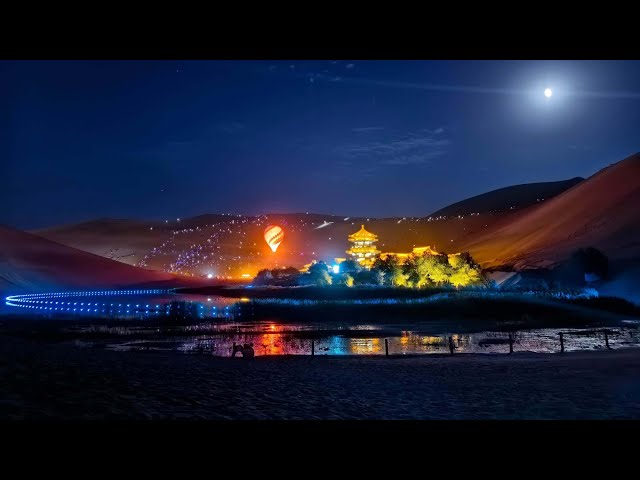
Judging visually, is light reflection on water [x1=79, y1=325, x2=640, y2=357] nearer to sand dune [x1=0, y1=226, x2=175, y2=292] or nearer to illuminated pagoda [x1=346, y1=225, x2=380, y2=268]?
sand dune [x1=0, y1=226, x2=175, y2=292]

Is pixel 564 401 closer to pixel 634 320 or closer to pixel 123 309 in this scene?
pixel 634 320

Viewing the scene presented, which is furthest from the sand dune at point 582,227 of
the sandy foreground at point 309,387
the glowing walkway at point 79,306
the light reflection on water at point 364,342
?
the sandy foreground at point 309,387

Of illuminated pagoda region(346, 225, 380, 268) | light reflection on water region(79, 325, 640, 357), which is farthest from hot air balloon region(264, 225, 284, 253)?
light reflection on water region(79, 325, 640, 357)

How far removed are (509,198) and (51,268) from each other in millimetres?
92800

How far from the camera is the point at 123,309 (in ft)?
110

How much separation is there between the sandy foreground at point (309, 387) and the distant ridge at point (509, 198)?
341ft

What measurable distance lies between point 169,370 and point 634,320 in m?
22.0

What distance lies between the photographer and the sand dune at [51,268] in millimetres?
51406

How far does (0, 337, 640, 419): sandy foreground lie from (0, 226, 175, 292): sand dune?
1625 inches

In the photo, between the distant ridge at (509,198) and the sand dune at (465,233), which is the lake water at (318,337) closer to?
the sand dune at (465,233)

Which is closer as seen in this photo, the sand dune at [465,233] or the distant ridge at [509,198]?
the sand dune at [465,233]

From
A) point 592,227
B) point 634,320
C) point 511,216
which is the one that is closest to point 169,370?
point 634,320

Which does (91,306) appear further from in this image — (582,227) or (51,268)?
(582,227)

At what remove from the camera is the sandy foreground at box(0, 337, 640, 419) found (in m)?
6.79
